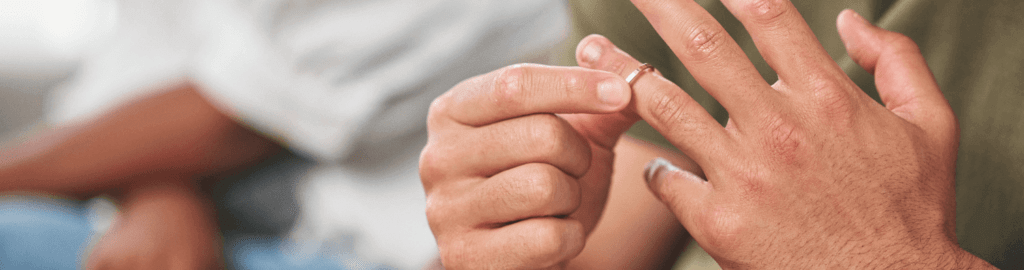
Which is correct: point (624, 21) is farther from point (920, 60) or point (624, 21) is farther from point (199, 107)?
point (199, 107)

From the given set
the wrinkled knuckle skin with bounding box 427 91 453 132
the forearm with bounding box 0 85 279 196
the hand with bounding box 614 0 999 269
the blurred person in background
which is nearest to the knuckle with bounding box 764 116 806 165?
the hand with bounding box 614 0 999 269

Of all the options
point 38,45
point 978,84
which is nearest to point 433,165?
point 978,84

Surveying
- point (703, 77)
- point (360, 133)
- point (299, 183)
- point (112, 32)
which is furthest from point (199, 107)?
point (703, 77)

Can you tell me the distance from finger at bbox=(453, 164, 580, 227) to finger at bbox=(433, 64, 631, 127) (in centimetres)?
6

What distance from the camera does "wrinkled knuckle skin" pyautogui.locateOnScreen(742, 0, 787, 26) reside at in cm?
46

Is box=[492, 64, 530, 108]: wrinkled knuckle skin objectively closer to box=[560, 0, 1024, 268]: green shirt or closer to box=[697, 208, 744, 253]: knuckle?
box=[697, 208, 744, 253]: knuckle

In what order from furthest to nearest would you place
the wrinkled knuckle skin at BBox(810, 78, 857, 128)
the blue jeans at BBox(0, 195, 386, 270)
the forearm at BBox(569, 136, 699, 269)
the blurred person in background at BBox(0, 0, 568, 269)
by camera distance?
the blurred person in background at BBox(0, 0, 568, 269) < the blue jeans at BBox(0, 195, 386, 270) < the forearm at BBox(569, 136, 699, 269) < the wrinkled knuckle skin at BBox(810, 78, 857, 128)

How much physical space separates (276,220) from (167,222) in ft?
0.90

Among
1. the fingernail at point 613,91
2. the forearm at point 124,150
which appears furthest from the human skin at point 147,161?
the fingernail at point 613,91

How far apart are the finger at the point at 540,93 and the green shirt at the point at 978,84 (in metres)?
0.35

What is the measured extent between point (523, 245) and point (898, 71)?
→ 0.37 m

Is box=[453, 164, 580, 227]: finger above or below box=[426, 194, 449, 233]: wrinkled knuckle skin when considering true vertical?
below

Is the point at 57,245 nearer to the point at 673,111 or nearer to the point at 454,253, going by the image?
the point at 454,253

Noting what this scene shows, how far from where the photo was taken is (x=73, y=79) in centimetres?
164
